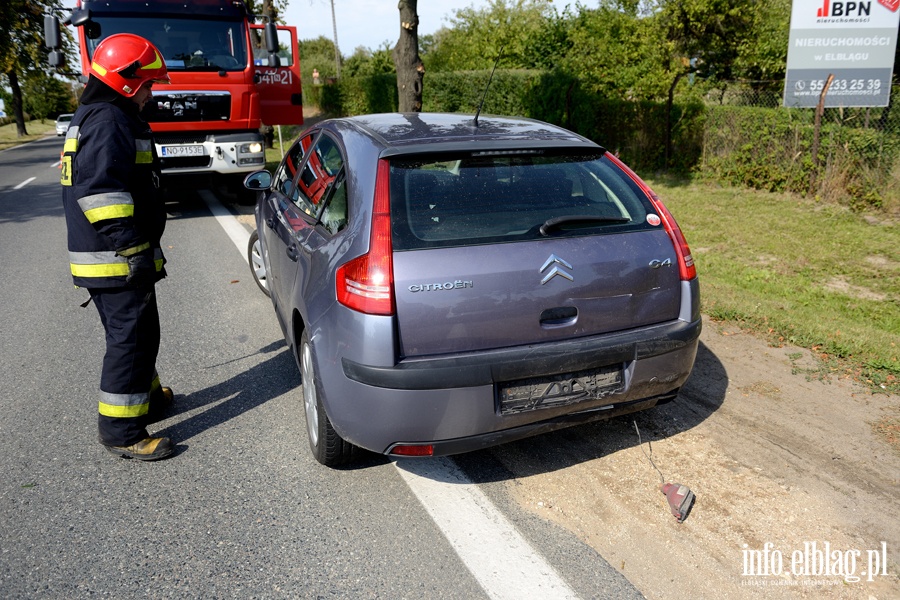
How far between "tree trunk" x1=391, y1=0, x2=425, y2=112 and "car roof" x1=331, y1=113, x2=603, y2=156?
336 inches

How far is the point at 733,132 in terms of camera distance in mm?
11539

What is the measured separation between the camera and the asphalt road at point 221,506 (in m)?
2.78

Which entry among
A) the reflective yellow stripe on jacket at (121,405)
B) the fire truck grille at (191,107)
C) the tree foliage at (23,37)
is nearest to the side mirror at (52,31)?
the fire truck grille at (191,107)

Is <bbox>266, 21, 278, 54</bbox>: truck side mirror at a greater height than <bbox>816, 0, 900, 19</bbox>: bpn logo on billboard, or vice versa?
<bbox>816, 0, 900, 19</bbox>: bpn logo on billboard

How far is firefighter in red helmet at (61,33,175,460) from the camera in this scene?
346 cm

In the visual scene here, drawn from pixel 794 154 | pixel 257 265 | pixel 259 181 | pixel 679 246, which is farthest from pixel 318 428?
pixel 794 154

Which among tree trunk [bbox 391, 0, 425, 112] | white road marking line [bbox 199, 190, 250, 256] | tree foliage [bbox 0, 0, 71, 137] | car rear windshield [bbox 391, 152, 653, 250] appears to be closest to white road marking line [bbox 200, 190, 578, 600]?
car rear windshield [bbox 391, 152, 653, 250]

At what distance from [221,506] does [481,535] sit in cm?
124

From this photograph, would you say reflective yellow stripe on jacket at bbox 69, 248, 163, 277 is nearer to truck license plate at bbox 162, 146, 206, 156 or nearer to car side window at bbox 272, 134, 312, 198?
car side window at bbox 272, 134, 312, 198

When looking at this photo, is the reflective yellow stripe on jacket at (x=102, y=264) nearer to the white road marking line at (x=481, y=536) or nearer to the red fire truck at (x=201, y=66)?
the white road marking line at (x=481, y=536)

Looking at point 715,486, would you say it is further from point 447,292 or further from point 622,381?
point 447,292

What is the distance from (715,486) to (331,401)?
186 centimetres

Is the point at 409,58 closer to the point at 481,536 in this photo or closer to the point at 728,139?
the point at 728,139

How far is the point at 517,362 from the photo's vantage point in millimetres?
3018
